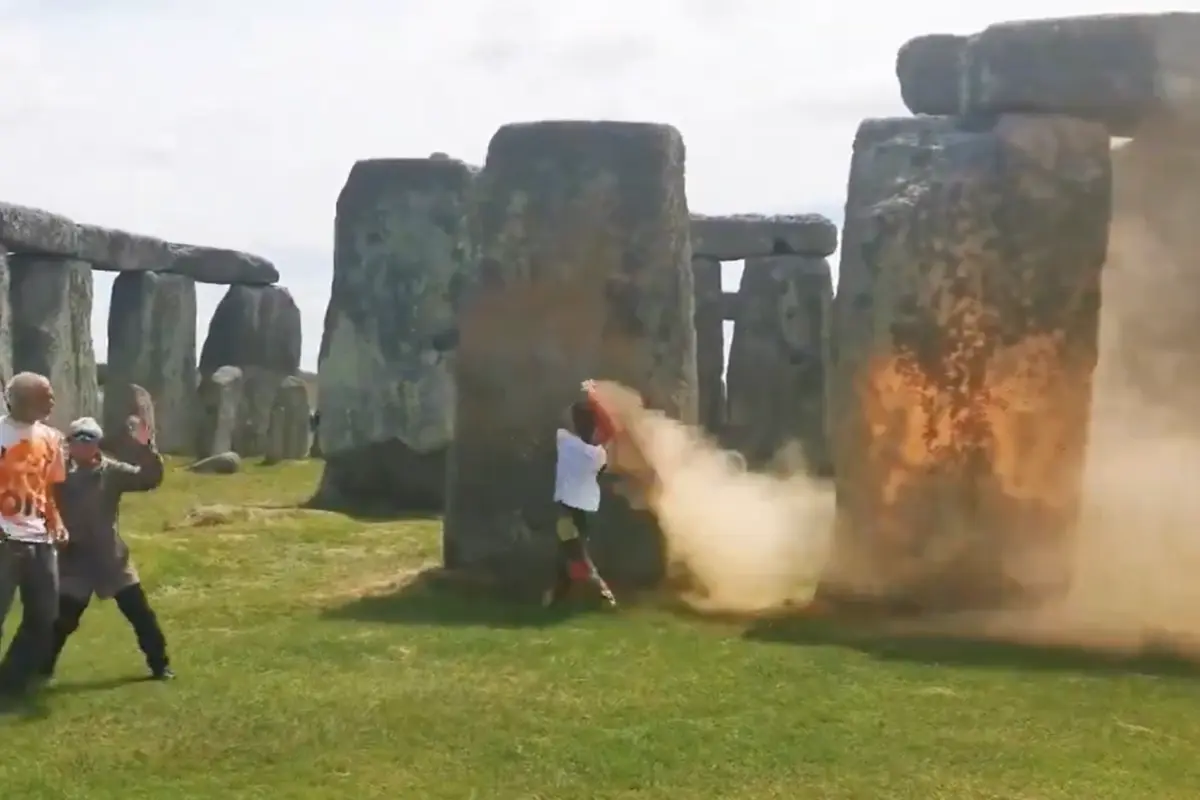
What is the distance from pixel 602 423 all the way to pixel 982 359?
76.0 inches

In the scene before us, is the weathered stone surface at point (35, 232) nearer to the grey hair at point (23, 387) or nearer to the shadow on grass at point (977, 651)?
the grey hair at point (23, 387)

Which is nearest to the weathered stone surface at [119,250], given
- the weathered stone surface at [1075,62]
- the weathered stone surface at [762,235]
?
the weathered stone surface at [762,235]

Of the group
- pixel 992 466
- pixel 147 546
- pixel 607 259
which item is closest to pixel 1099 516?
pixel 992 466

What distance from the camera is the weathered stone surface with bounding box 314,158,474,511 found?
14328mm

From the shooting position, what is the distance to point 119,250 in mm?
18688

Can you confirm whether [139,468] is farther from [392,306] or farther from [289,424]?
[289,424]

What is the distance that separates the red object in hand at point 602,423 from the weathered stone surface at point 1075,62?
242 centimetres

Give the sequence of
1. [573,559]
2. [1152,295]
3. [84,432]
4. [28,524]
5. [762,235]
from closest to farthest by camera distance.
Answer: [28,524], [84,432], [573,559], [1152,295], [762,235]

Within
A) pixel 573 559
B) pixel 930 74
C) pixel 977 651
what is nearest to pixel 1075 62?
pixel 930 74

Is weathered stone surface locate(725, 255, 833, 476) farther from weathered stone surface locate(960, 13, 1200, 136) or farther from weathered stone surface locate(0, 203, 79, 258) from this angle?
weathered stone surface locate(960, 13, 1200, 136)

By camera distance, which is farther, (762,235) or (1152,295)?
(762,235)

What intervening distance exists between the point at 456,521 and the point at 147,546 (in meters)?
1.88

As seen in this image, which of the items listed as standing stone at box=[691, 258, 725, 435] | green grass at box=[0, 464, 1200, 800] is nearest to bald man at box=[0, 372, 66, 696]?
green grass at box=[0, 464, 1200, 800]

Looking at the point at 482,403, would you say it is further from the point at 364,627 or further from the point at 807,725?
the point at 807,725
